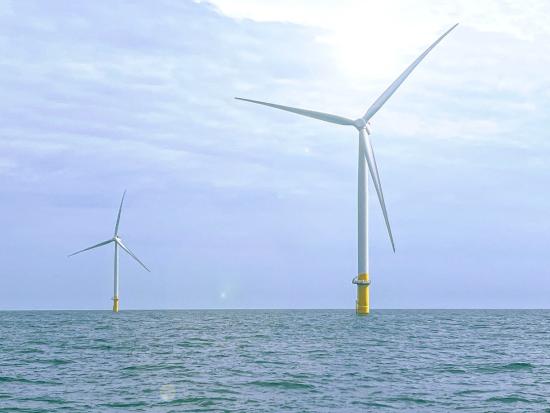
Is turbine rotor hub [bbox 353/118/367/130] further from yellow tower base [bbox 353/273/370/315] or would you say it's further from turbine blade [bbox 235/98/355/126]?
yellow tower base [bbox 353/273/370/315]

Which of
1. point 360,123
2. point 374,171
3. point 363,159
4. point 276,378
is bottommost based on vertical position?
point 276,378

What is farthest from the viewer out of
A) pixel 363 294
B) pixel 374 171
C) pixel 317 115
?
pixel 363 294

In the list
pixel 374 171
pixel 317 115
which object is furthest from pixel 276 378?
pixel 317 115

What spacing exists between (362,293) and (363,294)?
0.23m

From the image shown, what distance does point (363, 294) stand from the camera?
323ft

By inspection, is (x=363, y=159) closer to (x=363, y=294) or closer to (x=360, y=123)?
(x=360, y=123)

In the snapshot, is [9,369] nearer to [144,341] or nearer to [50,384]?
[50,384]

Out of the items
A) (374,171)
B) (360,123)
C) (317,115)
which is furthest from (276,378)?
(360,123)

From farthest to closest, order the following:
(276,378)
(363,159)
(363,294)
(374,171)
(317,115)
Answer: (363,294)
(363,159)
(317,115)
(374,171)
(276,378)

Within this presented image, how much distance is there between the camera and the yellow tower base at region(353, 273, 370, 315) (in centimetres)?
9706

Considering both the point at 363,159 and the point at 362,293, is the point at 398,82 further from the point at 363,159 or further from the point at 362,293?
the point at 362,293

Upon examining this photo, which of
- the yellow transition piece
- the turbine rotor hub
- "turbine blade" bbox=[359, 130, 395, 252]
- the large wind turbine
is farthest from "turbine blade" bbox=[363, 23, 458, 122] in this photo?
the yellow transition piece

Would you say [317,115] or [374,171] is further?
[317,115]

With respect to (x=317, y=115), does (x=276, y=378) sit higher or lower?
lower
